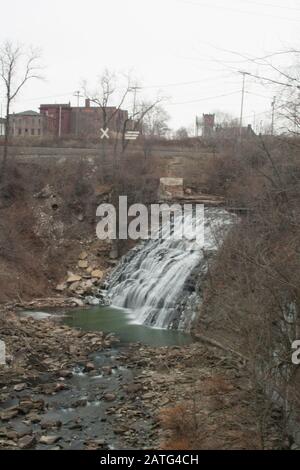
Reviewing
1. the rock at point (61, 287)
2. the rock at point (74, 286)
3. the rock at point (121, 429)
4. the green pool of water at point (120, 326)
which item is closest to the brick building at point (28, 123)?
the rock at point (61, 287)

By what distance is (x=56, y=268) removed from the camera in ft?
76.2

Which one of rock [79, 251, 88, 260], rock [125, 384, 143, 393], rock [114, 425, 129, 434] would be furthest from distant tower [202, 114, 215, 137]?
rock [114, 425, 129, 434]

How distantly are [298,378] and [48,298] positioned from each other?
14101mm

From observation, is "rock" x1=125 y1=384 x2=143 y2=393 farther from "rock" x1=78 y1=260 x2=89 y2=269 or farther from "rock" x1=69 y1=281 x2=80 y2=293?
"rock" x1=78 y1=260 x2=89 y2=269

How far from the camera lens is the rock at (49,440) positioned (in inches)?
366

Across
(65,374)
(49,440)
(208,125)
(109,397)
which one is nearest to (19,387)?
(65,374)

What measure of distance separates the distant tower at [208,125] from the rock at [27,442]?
33.3 metres

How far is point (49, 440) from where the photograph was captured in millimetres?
9344

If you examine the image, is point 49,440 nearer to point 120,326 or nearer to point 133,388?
point 133,388

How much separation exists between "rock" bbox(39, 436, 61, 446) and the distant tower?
Answer: 109ft

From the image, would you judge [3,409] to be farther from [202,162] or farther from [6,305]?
[202,162]

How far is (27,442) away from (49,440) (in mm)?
376

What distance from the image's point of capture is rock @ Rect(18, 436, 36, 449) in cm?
911
